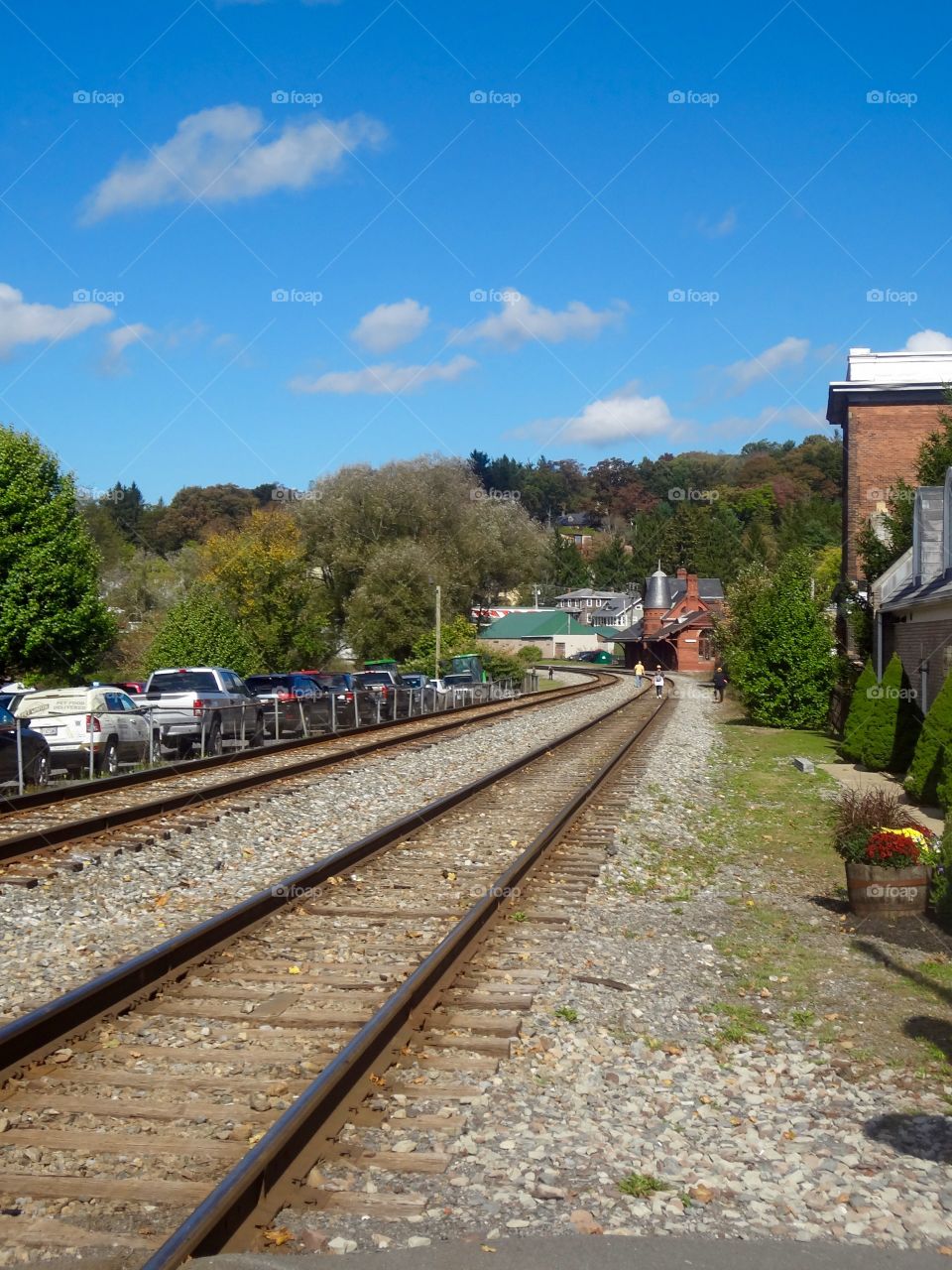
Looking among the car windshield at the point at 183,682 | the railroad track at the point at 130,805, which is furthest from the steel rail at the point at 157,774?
the car windshield at the point at 183,682

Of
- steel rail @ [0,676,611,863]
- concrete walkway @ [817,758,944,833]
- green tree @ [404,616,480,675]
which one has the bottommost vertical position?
concrete walkway @ [817,758,944,833]

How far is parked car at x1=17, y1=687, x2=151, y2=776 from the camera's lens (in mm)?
21406

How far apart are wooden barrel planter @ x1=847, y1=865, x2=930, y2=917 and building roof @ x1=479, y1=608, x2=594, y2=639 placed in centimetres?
12953

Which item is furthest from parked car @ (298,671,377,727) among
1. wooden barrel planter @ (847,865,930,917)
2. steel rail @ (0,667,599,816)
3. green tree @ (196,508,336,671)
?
wooden barrel planter @ (847,865,930,917)

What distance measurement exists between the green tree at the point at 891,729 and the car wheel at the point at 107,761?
14010mm

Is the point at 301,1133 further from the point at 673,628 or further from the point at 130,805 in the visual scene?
the point at 673,628

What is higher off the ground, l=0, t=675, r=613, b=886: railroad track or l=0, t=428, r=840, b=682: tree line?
l=0, t=428, r=840, b=682: tree line

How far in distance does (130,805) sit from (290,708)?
14.8m

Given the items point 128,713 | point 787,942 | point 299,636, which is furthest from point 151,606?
point 787,942

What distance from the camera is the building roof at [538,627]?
142875mm

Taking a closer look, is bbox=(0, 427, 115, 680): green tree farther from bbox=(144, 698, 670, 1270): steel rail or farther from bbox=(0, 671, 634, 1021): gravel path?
bbox=(144, 698, 670, 1270): steel rail

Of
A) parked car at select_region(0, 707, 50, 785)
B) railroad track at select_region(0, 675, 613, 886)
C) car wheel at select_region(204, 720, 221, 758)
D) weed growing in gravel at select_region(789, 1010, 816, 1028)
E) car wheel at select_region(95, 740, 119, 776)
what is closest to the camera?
weed growing in gravel at select_region(789, 1010, 816, 1028)

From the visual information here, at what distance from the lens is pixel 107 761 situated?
72.2 ft

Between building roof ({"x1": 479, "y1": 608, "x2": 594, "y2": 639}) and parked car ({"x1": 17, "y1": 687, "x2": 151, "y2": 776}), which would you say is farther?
building roof ({"x1": 479, "y1": 608, "x2": 594, "y2": 639})
